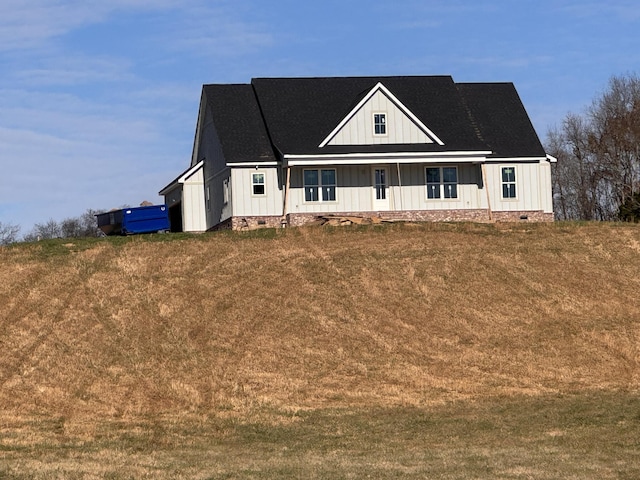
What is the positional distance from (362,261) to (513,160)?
12.6 meters

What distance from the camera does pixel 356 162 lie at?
46438 millimetres

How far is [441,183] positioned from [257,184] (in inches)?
309

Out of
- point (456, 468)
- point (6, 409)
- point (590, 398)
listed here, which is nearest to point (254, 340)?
point (6, 409)

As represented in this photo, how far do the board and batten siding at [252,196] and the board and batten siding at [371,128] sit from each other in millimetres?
3149

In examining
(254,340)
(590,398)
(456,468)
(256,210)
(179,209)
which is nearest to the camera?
(456,468)

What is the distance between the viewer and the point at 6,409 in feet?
88.8

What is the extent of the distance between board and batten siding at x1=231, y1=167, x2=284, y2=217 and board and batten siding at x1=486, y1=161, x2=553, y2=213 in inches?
369

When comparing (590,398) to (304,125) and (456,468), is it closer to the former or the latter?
(456,468)

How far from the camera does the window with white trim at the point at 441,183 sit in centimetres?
4875

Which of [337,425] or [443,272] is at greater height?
[443,272]

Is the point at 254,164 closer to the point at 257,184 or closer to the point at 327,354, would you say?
the point at 257,184

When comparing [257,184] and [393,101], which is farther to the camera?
[393,101]

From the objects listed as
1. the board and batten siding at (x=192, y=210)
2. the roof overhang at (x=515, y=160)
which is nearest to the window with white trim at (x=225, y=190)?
the board and batten siding at (x=192, y=210)

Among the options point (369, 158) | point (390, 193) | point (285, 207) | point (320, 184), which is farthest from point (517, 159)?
point (285, 207)
